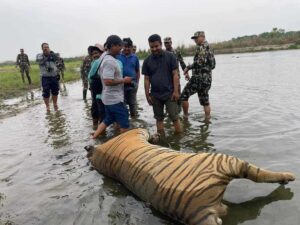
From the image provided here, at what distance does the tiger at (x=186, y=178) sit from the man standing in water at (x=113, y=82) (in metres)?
1.90

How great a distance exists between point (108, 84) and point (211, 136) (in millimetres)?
2433

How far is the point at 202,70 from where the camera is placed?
895 centimetres

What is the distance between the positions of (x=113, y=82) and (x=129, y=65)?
2.47 metres

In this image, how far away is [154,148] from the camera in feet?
17.1

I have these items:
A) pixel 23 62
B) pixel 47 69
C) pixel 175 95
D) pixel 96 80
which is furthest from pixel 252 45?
pixel 175 95

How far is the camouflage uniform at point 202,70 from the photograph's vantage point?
8.84m

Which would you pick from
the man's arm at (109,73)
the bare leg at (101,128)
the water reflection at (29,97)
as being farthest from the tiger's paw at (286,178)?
the water reflection at (29,97)

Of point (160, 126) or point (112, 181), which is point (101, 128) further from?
point (112, 181)

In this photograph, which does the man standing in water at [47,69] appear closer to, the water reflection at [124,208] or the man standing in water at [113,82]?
A: the man standing in water at [113,82]

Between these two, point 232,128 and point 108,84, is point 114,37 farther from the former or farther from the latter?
point 232,128

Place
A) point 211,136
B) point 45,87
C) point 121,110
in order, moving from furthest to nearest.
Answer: point 45,87, point 211,136, point 121,110

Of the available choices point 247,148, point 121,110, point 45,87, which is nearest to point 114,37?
point 121,110

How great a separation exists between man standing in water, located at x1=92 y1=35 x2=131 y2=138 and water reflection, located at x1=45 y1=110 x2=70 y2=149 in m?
1.52

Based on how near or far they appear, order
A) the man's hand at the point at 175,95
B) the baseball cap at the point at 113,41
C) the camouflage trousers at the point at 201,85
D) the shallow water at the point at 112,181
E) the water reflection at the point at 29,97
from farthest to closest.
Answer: the water reflection at the point at 29,97
the camouflage trousers at the point at 201,85
the man's hand at the point at 175,95
the baseball cap at the point at 113,41
the shallow water at the point at 112,181
